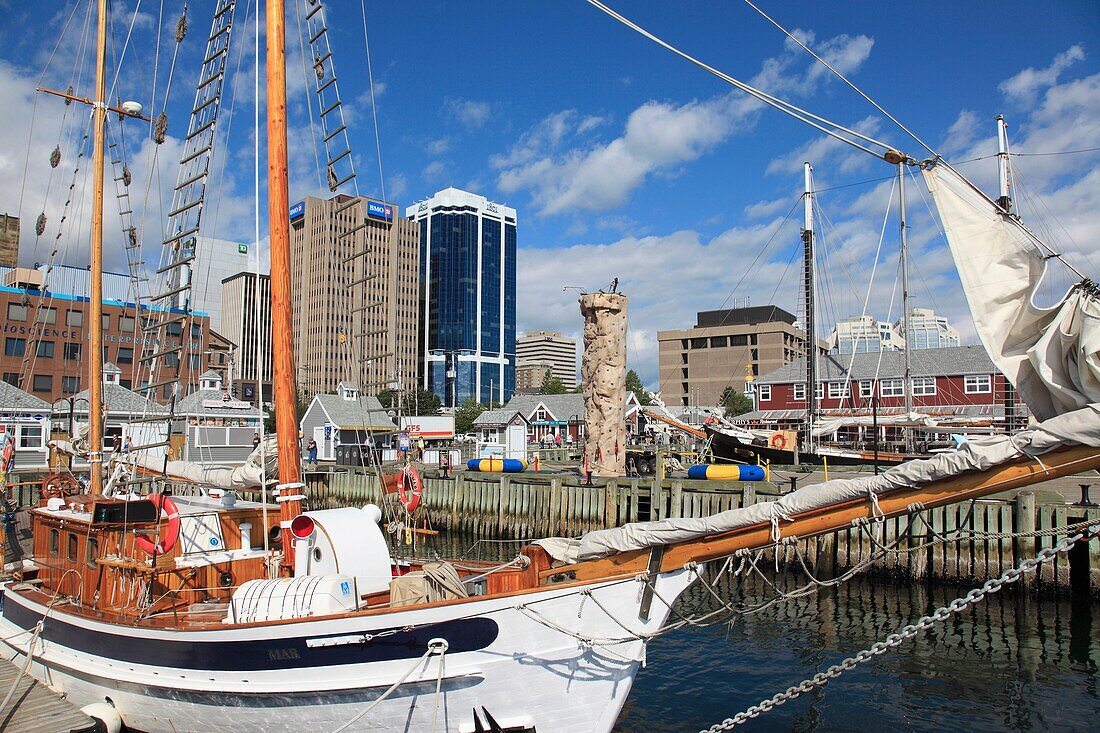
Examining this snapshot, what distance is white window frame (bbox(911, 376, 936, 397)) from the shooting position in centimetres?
5275

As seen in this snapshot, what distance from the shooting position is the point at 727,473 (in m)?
26.2

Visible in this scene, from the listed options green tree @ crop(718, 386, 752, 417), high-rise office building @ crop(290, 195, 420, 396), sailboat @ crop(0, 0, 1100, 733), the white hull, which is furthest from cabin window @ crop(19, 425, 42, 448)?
green tree @ crop(718, 386, 752, 417)

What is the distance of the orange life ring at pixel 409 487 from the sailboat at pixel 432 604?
4481 mm

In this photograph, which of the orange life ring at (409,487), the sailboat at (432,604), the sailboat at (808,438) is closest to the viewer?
the sailboat at (432,604)

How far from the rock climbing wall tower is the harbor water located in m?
10.5

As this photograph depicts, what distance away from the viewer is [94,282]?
1580 centimetres

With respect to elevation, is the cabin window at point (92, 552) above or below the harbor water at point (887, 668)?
above

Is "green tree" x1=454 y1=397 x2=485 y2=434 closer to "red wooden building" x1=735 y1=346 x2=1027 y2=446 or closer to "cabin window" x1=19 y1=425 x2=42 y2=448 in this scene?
"red wooden building" x1=735 y1=346 x2=1027 y2=446

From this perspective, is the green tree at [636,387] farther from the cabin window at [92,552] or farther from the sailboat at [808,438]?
the cabin window at [92,552]

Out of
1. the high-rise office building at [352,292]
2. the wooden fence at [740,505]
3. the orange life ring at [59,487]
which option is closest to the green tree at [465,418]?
the high-rise office building at [352,292]

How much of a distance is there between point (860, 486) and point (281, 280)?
341 inches

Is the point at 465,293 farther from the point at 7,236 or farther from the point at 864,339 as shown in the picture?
the point at 7,236

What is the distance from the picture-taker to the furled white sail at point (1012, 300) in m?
6.27

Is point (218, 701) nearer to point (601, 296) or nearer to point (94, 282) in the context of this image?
point (94, 282)
